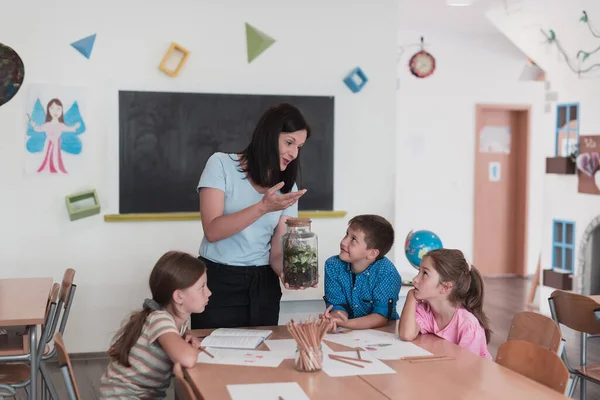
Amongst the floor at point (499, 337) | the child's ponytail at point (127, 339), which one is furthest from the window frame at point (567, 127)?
the child's ponytail at point (127, 339)

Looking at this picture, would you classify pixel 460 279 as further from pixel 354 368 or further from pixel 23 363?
pixel 23 363

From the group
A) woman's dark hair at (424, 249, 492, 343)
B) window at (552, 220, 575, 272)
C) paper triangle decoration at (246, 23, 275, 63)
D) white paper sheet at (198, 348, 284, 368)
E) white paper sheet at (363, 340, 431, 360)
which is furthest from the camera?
window at (552, 220, 575, 272)

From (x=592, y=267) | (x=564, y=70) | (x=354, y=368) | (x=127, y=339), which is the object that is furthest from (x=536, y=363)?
(x=564, y=70)

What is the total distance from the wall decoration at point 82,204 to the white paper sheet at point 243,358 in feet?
8.29

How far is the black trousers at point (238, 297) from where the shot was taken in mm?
2656

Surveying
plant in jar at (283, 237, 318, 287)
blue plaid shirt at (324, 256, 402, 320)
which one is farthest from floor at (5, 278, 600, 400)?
plant in jar at (283, 237, 318, 287)

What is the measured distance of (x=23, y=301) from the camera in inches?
120

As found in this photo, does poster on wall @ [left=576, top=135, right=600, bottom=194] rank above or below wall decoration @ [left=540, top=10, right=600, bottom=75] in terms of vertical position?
below

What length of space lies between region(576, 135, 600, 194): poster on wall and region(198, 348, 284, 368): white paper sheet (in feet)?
14.2

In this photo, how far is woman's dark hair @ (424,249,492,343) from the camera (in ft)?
8.32

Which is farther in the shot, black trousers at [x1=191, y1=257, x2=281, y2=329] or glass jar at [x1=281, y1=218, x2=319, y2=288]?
black trousers at [x1=191, y1=257, x2=281, y2=329]

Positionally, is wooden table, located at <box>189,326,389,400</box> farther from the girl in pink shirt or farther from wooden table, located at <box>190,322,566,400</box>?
the girl in pink shirt

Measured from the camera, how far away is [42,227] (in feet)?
15.0

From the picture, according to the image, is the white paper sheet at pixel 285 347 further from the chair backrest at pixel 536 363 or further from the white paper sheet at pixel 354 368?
the chair backrest at pixel 536 363
